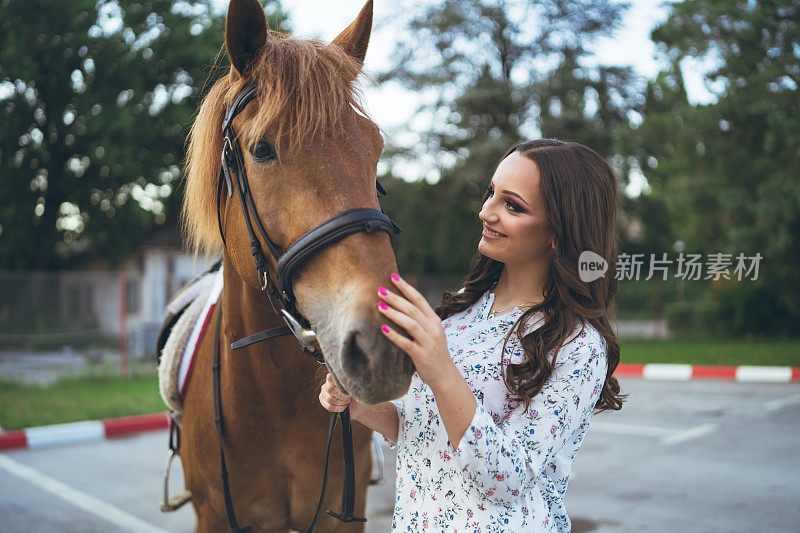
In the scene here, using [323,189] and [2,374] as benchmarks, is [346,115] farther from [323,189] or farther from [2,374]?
[2,374]

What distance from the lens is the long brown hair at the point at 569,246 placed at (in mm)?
1267

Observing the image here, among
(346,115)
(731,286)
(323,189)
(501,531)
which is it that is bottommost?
(731,286)

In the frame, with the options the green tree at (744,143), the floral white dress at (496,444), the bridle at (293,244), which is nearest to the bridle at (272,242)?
the bridle at (293,244)

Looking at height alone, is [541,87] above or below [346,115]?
below

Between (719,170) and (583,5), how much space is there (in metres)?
8.19

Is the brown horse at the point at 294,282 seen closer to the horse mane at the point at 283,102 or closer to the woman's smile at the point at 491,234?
the horse mane at the point at 283,102

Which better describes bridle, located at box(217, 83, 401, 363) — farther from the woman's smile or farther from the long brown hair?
the long brown hair

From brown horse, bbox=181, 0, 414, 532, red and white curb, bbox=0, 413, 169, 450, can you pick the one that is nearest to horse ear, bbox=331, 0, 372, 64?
brown horse, bbox=181, 0, 414, 532

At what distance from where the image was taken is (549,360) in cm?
125

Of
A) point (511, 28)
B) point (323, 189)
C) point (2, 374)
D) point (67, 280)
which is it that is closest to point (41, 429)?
point (2, 374)

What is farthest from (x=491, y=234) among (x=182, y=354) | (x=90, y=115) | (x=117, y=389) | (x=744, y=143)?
(x=90, y=115)

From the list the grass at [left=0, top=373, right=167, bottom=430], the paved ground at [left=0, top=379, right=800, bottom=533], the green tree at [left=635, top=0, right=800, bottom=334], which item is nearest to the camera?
the paved ground at [left=0, top=379, right=800, bottom=533]

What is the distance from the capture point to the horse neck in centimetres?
175

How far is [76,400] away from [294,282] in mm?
7708
